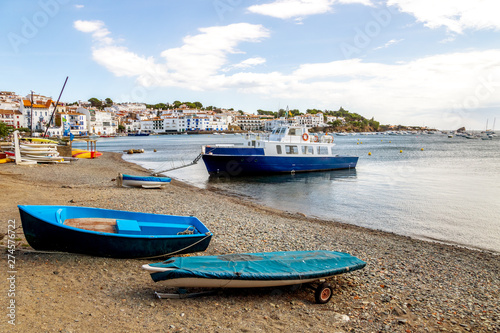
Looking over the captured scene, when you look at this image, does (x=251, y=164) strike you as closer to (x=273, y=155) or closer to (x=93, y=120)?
(x=273, y=155)

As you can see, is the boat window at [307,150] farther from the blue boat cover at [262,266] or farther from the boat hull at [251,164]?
the blue boat cover at [262,266]

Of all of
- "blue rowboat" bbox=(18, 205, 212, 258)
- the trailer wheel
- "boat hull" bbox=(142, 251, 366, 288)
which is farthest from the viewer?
"blue rowboat" bbox=(18, 205, 212, 258)

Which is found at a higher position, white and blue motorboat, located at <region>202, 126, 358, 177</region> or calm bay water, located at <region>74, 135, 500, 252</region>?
white and blue motorboat, located at <region>202, 126, 358, 177</region>

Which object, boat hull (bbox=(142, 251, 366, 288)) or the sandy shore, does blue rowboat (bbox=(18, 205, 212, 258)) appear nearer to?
the sandy shore

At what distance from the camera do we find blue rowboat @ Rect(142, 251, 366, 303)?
224 inches

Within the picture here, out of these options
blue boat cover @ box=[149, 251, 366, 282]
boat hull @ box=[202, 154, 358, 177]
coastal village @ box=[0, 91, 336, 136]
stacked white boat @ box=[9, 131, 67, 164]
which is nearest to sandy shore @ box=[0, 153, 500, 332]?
blue boat cover @ box=[149, 251, 366, 282]

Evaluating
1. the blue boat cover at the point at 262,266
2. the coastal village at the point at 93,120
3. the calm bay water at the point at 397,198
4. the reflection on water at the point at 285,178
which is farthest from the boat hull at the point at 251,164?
the coastal village at the point at 93,120

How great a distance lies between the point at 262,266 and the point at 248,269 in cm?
33

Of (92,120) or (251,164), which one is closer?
(251,164)

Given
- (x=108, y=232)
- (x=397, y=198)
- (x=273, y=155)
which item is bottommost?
(x=397, y=198)

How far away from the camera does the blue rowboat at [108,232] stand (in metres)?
6.66

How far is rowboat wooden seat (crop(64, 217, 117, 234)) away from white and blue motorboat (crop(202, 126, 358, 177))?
63.7 ft

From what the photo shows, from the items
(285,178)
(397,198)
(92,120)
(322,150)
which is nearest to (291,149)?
(285,178)

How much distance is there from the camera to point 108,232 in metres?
7.64
